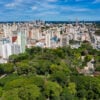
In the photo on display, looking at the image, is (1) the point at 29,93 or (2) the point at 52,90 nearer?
(1) the point at 29,93

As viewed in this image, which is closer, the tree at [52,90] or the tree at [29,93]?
the tree at [29,93]

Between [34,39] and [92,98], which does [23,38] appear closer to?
[34,39]

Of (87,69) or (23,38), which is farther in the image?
(23,38)

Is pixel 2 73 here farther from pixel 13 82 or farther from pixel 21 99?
pixel 21 99

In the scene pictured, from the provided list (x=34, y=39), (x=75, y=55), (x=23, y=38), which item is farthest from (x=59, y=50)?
(x=34, y=39)

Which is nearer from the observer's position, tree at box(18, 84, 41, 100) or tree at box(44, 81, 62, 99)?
tree at box(18, 84, 41, 100)

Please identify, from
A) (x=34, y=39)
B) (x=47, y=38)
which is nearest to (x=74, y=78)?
(x=47, y=38)

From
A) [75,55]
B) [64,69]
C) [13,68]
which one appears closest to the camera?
[64,69]

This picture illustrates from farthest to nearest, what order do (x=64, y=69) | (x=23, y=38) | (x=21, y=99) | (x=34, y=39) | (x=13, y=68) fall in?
(x=34, y=39) → (x=23, y=38) → (x=13, y=68) → (x=64, y=69) → (x=21, y=99)

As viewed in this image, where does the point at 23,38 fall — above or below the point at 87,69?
above
